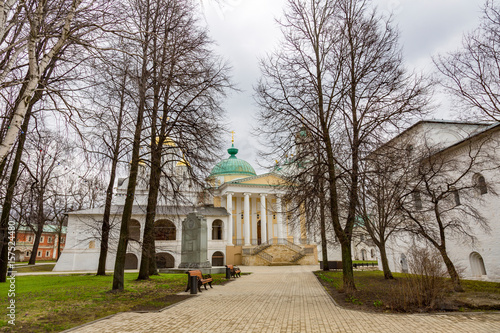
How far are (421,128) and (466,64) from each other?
10.4 meters

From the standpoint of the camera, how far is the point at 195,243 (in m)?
18.0

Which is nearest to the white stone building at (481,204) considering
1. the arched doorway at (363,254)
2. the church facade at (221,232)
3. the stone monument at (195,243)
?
the stone monument at (195,243)

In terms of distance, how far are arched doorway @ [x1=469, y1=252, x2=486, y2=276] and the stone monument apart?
14.7 metres

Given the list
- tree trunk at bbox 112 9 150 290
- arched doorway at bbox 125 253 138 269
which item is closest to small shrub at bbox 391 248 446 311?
tree trunk at bbox 112 9 150 290

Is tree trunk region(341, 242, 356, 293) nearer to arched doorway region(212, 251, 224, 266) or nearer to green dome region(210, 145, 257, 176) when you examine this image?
arched doorway region(212, 251, 224, 266)

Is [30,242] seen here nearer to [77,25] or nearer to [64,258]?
[64,258]

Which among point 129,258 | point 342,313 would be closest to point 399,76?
point 342,313

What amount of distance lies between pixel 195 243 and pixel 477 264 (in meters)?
15.7

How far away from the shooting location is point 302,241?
44.3m

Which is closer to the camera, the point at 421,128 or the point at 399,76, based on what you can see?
the point at 399,76

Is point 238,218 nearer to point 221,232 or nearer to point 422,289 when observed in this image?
point 221,232

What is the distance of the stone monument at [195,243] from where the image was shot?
17719 millimetres

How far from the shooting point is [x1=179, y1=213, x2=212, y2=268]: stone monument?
1772 centimetres

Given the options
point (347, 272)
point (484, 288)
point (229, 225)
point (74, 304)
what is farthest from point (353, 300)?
point (229, 225)
